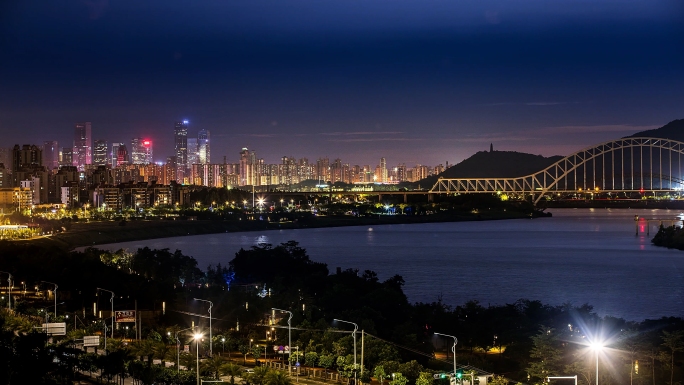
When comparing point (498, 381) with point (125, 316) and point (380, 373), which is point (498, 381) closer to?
point (380, 373)

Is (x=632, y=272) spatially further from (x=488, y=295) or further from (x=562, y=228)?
(x=562, y=228)

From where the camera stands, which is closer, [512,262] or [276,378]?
[276,378]

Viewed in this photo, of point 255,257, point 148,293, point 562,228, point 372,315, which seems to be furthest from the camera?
point 562,228

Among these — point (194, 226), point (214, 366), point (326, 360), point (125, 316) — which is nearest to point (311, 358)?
point (326, 360)

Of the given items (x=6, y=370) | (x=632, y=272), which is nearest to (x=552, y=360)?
(x=6, y=370)

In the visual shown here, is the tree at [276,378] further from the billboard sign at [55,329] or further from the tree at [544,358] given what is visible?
the billboard sign at [55,329]

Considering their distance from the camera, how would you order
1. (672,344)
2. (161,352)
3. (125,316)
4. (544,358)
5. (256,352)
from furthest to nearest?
(125,316), (256,352), (161,352), (544,358), (672,344)
